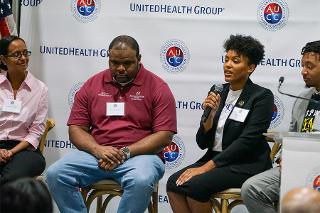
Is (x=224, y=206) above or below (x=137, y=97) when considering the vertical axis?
below

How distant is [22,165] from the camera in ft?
11.5

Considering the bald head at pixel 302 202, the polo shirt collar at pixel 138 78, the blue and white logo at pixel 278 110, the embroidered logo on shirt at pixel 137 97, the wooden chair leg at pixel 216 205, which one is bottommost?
the wooden chair leg at pixel 216 205

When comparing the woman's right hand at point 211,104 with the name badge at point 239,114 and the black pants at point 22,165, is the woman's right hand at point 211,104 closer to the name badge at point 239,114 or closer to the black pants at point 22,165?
the name badge at point 239,114

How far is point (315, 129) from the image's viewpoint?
3.26 meters

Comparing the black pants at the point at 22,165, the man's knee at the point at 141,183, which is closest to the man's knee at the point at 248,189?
the man's knee at the point at 141,183

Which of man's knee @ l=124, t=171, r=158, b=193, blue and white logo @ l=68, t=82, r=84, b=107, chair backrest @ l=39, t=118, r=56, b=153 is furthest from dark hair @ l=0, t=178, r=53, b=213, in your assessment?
blue and white logo @ l=68, t=82, r=84, b=107

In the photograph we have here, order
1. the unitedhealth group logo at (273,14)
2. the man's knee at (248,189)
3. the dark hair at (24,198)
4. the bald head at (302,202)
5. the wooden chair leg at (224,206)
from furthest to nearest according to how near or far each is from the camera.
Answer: the unitedhealth group logo at (273,14) → the wooden chair leg at (224,206) → the man's knee at (248,189) → the bald head at (302,202) → the dark hair at (24,198)

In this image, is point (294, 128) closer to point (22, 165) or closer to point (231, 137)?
point (231, 137)

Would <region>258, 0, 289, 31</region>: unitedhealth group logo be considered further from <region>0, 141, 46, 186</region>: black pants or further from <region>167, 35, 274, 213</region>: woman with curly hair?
<region>0, 141, 46, 186</region>: black pants

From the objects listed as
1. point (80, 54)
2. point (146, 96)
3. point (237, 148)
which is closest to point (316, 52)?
point (237, 148)

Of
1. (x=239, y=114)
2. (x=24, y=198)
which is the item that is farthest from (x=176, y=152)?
(x=24, y=198)

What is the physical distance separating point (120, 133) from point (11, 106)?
0.81 meters

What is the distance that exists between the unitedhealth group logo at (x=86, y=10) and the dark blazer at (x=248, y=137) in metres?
1.42

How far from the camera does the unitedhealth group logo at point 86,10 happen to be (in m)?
4.32
